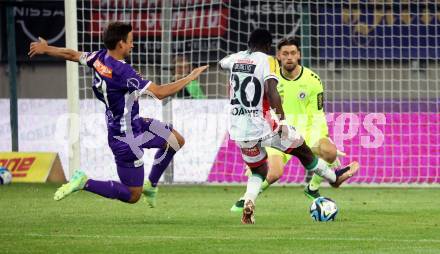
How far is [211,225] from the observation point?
11.5 metres

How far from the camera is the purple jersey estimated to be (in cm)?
1120

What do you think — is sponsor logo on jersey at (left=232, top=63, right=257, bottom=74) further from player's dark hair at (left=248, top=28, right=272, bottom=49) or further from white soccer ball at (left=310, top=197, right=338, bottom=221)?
white soccer ball at (left=310, top=197, right=338, bottom=221)

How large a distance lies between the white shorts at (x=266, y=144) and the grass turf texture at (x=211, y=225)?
24.8 inches

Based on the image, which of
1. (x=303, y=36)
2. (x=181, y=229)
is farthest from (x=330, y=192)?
(x=181, y=229)

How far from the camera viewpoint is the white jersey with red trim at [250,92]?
12.0m

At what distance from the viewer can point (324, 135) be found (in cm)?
1426

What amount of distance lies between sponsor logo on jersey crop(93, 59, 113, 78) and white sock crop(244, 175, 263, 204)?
183cm

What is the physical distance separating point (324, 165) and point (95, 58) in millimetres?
2759

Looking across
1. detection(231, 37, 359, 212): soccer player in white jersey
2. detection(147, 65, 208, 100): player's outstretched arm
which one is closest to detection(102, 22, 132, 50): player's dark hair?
detection(147, 65, 208, 100): player's outstretched arm

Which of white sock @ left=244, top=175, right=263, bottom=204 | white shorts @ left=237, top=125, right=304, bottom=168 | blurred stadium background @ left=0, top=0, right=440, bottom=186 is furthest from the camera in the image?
blurred stadium background @ left=0, top=0, right=440, bottom=186

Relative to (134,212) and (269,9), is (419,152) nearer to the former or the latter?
(269,9)

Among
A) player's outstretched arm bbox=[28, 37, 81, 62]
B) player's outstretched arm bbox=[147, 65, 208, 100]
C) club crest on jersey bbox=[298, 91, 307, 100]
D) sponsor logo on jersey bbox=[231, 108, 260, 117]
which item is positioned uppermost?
player's outstretched arm bbox=[28, 37, 81, 62]

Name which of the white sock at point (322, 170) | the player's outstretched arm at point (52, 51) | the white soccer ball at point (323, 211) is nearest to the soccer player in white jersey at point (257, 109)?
the white sock at point (322, 170)

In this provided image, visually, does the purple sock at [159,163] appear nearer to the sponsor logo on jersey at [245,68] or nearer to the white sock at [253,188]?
the white sock at [253,188]
